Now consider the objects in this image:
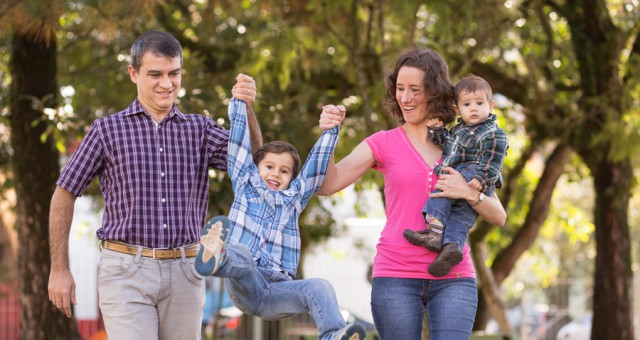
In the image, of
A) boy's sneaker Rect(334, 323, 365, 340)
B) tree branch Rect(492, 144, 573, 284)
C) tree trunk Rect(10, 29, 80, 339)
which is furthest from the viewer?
tree branch Rect(492, 144, 573, 284)

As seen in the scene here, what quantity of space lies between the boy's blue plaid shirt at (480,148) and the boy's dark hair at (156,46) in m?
1.23

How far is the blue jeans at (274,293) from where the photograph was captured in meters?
4.11

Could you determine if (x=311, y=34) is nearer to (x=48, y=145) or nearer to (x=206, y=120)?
(x=48, y=145)

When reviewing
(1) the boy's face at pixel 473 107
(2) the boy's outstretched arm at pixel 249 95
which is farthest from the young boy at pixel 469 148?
(2) the boy's outstretched arm at pixel 249 95

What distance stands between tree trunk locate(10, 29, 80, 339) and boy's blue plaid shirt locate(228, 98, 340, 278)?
15.0 ft

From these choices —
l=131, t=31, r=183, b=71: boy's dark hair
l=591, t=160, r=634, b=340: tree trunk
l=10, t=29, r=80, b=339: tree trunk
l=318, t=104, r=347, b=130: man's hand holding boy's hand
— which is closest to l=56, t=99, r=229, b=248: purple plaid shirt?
l=131, t=31, r=183, b=71: boy's dark hair

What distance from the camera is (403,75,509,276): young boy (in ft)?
14.8

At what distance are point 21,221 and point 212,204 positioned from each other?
1593 millimetres

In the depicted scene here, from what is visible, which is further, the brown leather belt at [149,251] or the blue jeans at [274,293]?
the brown leather belt at [149,251]

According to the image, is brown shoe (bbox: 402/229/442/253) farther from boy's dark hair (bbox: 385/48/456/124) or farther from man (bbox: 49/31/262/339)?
man (bbox: 49/31/262/339)

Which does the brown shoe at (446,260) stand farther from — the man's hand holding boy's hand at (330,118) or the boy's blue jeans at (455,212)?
the man's hand holding boy's hand at (330,118)

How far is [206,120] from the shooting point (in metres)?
4.74

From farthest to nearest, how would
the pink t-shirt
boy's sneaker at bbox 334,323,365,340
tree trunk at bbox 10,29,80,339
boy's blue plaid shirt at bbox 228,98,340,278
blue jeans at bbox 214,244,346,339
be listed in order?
tree trunk at bbox 10,29,80,339, the pink t-shirt, boy's blue plaid shirt at bbox 228,98,340,278, blue jeans at bbox 214,244,346,339, boy's sneaker at bbox 334,323,365,340

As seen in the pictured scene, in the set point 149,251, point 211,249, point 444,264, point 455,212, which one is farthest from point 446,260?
point 149,251
